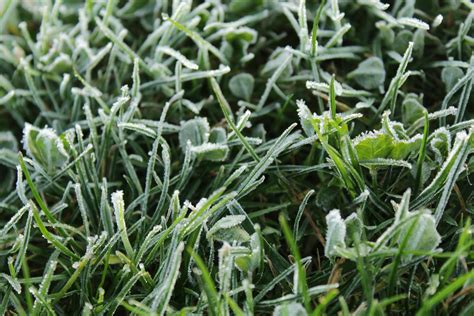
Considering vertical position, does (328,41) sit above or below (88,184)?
above

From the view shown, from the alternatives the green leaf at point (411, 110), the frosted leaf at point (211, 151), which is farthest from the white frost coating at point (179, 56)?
the green leaf at point (411, 110)

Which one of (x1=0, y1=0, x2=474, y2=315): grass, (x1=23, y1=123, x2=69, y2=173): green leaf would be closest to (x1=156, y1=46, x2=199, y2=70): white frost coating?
(x1=0, y1=0, x2=474, y2=315): grass

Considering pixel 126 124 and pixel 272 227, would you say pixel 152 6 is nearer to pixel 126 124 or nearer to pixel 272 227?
pixel 126 124

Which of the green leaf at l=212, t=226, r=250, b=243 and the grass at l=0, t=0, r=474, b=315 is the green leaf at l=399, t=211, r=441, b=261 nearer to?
the grass at l=0, t=0, r=474, b=315

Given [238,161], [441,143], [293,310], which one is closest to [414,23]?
[441,143]

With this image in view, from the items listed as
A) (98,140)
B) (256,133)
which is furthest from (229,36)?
(98,140)

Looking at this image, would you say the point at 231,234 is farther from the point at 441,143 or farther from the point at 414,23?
the point at 414,23
